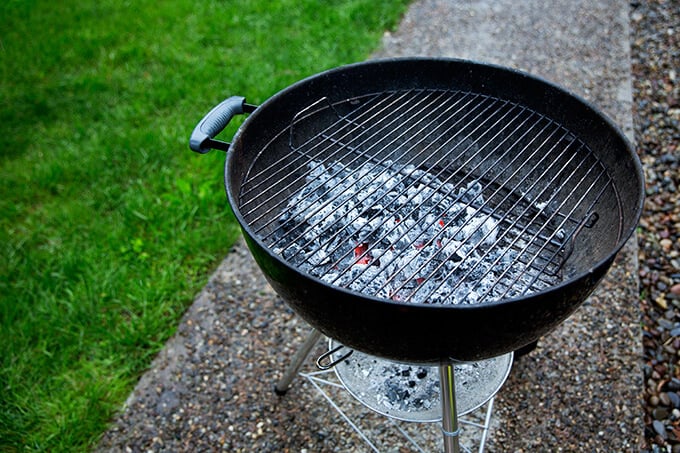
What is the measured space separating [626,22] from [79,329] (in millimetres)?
4485

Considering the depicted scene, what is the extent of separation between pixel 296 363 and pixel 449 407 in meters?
0.71

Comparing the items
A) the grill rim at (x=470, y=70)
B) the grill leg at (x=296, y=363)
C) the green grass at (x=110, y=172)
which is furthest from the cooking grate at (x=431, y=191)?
the green grass at (x=110, y=172)

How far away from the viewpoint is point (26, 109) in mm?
3775

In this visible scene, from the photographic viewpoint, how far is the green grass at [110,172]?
7.69 ft

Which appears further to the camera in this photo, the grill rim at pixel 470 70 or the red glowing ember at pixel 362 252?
the red glowing ember at pixel 362 252

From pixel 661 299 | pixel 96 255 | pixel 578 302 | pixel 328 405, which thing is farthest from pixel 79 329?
pixel 661 299

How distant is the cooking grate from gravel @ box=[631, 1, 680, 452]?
988 mm

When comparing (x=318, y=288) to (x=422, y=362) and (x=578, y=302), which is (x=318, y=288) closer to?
(x=422, y=362)

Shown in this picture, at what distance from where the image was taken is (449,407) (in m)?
1.58

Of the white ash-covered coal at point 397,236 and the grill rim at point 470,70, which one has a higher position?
the grill rim at point 470,70

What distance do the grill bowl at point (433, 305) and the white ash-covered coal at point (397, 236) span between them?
0.40ft

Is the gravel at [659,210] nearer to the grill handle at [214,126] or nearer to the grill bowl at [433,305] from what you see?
the grill bowl at [433,305]

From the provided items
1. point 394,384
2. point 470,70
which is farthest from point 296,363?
point 470,70

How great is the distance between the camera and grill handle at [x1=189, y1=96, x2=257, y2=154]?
5.21 feet
